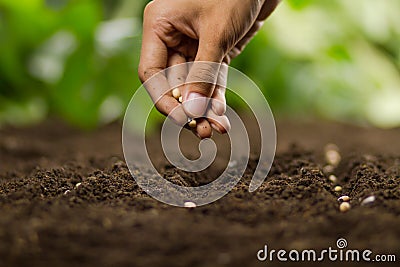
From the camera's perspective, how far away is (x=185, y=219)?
1.24m

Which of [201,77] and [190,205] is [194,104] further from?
[190,205]

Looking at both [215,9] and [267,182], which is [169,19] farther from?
[267,182]

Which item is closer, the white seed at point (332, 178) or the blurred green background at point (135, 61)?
the white seed at point (332, 178)

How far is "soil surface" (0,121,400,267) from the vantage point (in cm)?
108

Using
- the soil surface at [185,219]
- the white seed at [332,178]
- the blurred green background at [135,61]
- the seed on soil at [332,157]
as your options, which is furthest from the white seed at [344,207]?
the blurred green background at [135,61]

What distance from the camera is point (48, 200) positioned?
4.50ft

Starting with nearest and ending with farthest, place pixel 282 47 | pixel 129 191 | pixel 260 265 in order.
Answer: pixel 260 265 < pixel 129 191 < pixel 282 47

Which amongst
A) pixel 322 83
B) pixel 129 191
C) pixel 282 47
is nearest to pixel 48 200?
pixel 129 191

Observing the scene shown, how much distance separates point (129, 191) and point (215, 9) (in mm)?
512

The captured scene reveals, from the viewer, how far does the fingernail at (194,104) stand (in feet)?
4.66

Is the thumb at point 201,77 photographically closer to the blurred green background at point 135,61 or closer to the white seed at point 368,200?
the white seed at point 368,200

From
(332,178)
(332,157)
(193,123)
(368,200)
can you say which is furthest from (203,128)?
(332,157)

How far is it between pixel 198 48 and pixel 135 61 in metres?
2.21

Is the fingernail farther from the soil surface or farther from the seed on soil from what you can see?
the seed on soil
